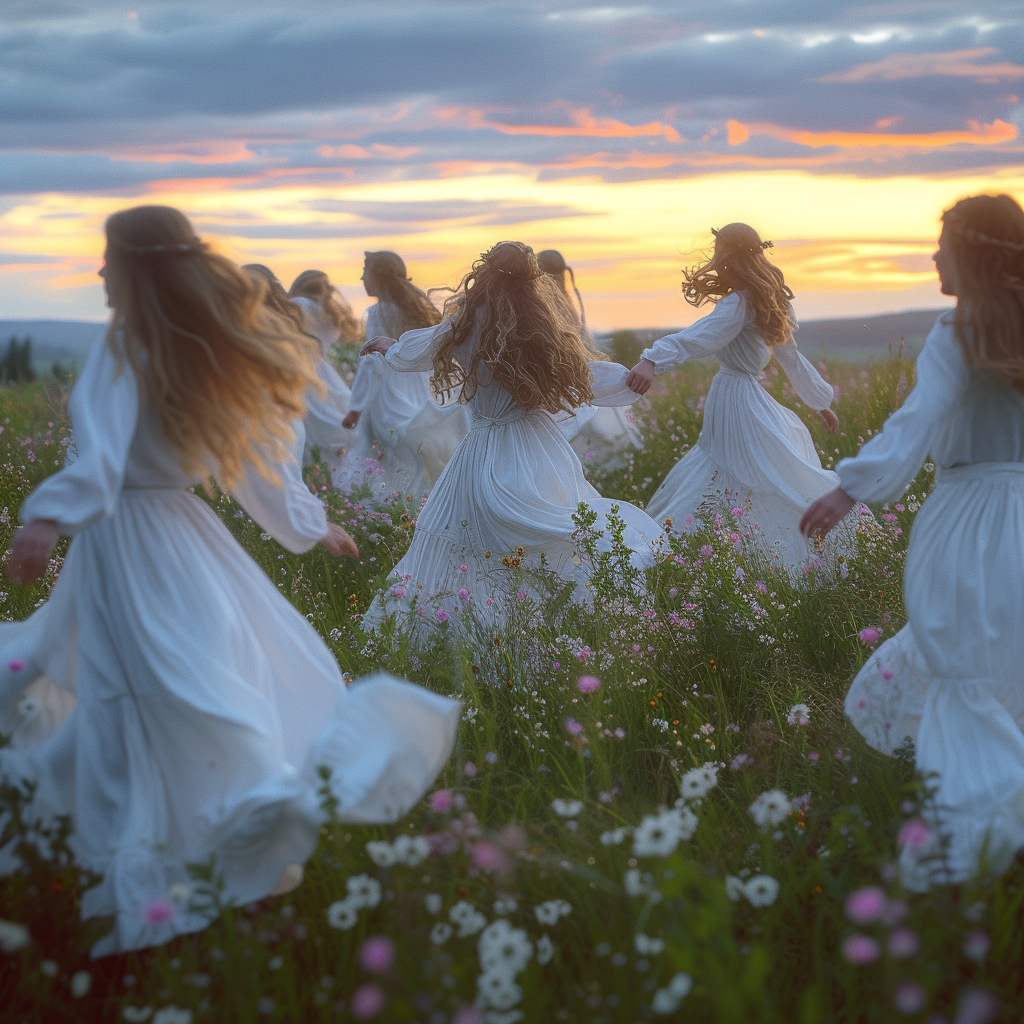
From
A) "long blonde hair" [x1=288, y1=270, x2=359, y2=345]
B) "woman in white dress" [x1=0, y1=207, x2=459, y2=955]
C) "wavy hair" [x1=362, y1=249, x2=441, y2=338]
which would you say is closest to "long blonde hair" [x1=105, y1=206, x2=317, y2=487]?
"woman in white dress" [x1=0, y1=207, x2=459, y2=955]

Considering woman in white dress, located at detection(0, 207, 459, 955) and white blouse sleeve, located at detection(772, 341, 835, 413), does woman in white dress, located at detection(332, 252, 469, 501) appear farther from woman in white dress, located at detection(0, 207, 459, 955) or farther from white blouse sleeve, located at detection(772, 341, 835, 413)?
woman in white dress, located at detection(0, 207, 459, 955)

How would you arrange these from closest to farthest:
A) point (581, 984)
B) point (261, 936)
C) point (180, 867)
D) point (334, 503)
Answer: point (261, 936) < point (581, 984) < point (180, 867) < point (334, 503)

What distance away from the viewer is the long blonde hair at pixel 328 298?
34.7ft

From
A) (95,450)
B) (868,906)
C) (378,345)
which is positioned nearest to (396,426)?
(378,345)

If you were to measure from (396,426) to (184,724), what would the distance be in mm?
7005

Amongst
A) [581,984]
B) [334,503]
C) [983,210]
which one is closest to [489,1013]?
[581,984]

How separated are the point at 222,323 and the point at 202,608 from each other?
82 centimetres

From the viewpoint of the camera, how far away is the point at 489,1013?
2090 mm

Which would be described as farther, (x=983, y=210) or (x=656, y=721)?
(x=656, y=721)

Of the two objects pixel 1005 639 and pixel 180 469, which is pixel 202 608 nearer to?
pixel 180 469

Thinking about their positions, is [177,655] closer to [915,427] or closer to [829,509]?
[829,509]

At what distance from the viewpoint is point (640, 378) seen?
590 cm

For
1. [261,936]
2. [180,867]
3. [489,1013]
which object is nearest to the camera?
[489,1013]

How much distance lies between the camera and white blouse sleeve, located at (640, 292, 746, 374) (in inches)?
255
